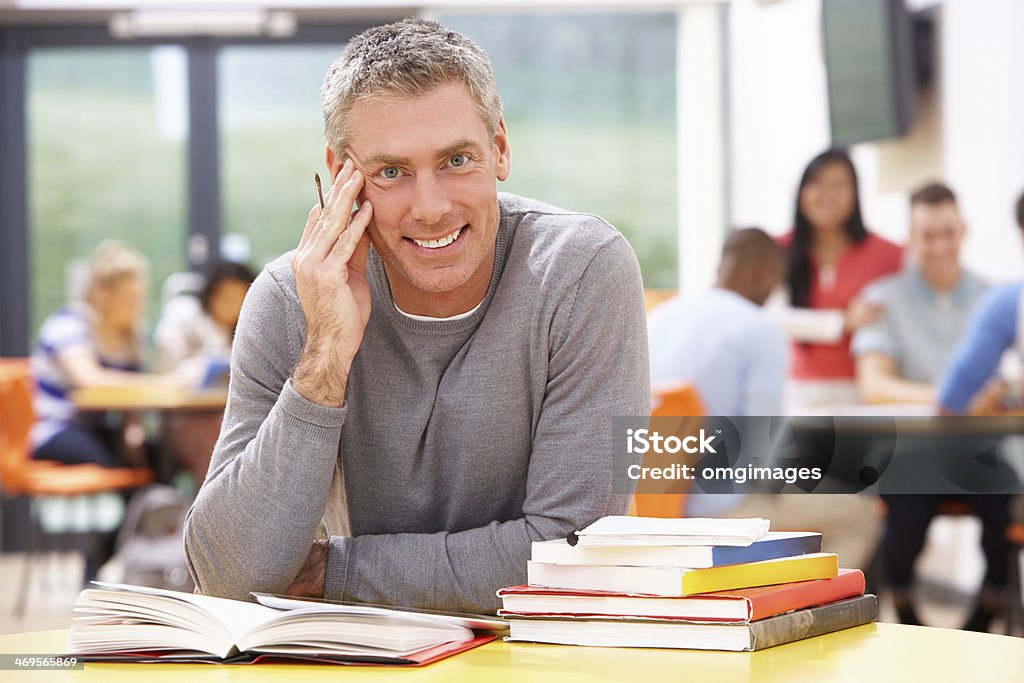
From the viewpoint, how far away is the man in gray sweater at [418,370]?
1.45 m

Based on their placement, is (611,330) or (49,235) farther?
(49,235)

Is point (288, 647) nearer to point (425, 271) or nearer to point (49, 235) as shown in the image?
point (425, 271)

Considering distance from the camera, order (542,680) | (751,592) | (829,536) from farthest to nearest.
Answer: (829,536)
(751,592)
(542,680)

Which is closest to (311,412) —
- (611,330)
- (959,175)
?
(611,330)

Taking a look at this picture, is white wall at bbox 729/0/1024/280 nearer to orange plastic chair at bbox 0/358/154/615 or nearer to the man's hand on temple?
orange plastic chair at bbox 0/358/154/615

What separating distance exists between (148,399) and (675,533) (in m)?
4.16

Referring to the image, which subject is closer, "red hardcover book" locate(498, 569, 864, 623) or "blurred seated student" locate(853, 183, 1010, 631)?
"red hardcover book" locate(498, 569, 864, 623)

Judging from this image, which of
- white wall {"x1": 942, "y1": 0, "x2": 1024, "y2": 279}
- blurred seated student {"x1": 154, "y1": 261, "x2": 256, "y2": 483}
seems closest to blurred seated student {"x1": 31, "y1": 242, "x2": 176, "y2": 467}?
blurred seated student {"x1": 154, "y1": 261, "x2": 256, "y2": 483}

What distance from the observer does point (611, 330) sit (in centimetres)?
156

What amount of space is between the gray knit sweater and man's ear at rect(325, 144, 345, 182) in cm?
13

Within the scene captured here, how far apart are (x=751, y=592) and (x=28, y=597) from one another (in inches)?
196

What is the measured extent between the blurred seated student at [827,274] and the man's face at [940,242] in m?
0.19

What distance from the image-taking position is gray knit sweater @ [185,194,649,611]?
4.75 feet

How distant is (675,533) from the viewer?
3.67 feet
